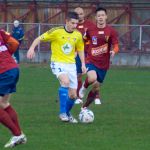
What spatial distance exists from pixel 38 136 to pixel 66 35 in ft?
7.98

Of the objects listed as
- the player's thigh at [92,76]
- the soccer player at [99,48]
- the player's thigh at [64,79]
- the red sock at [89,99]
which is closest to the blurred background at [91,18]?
the soccer player at [99,48]

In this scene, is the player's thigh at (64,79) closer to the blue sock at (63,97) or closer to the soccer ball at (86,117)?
the blue sock at (63,97)

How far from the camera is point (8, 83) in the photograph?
10.3 metres

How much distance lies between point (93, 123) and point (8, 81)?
292 cm

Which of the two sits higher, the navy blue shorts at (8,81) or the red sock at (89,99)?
the navy blue shorts at (8,81)

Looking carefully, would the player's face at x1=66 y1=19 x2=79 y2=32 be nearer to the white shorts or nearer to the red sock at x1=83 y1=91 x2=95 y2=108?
the white shorts

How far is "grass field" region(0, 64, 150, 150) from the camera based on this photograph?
1060 centimetres

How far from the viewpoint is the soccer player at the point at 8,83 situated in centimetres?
1021

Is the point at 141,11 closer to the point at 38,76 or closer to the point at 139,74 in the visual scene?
the point at 139,74

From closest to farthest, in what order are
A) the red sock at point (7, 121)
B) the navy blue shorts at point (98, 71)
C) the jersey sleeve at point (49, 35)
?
the red sock at point (7, 121), the jersey sleeve at point (49, 35), the navy blue shorts at point (98, 71)

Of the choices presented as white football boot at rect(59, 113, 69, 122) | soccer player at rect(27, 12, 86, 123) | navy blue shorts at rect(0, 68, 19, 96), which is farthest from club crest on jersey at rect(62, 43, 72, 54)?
navy blue shorts at rect(0, 68, 19, 96)

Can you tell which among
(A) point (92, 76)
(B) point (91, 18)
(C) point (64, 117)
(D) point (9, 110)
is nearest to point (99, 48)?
(A) point (92, 76)

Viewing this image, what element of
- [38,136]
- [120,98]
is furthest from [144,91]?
[38,136]

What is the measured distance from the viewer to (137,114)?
1430 cm
